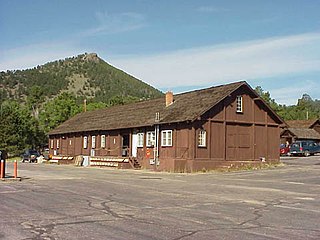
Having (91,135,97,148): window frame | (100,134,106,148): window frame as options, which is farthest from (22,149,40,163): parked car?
(100,134,106,148): window frame

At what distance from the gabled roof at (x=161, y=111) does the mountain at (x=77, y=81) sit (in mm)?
86427

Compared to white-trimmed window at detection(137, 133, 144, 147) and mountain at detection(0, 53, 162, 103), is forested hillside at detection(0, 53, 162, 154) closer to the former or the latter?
mountain at detection(0, 53, 162, 103)

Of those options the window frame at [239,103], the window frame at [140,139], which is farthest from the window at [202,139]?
the window frame at [140,139]

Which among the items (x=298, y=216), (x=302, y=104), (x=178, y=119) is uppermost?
(x=302, y=104)

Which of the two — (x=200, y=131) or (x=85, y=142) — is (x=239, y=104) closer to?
(x=200, y=131)

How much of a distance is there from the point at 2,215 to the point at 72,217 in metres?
1.88

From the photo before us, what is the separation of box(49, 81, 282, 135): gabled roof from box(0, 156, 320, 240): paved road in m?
15.1

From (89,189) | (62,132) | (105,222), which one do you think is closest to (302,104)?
(62,132)

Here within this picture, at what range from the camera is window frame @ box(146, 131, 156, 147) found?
40.5 meters

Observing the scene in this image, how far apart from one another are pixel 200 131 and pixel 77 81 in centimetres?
13188

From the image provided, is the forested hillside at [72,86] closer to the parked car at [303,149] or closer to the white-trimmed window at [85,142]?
the white-trimmed window at [85,142]

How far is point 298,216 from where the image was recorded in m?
14.0

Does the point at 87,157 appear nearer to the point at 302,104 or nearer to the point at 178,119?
the point at 178,119

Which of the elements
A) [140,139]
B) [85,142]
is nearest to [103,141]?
[85,142]
